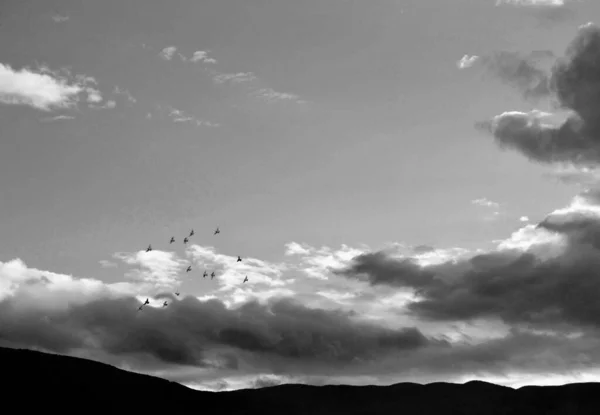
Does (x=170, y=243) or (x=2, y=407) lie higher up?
(x=170, y=243)

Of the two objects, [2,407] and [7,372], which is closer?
[2,407]

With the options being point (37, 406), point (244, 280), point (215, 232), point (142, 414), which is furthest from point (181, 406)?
point (215, 232)

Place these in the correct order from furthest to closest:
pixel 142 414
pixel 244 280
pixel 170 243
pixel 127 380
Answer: pixel 127 380 < pixel 142 414 < pixel 244 280 < pixel 170 243

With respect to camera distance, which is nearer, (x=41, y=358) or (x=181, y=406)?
(x=41, y=358)

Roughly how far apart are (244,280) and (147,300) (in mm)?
26190

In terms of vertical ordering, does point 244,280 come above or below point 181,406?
above

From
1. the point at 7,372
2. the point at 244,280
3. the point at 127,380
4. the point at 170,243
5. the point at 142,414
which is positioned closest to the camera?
the point at 170,243

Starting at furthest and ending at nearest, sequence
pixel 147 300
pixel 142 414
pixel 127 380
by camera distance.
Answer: pixel 127 380, pixel 142 414, pixel 147 300

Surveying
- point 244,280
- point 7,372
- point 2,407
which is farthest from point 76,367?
point 244,280

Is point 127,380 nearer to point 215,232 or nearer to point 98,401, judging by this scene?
point 98,401

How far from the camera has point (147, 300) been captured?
15325 cm

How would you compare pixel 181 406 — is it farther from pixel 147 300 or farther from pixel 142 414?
pixel 147 300

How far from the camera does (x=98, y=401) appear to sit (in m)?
178

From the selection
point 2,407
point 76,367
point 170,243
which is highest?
point 170,243
